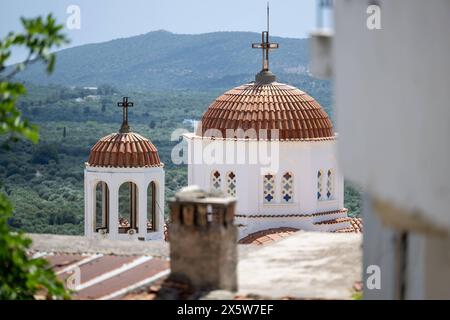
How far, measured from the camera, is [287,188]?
31016 mm

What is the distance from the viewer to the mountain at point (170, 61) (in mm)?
80438

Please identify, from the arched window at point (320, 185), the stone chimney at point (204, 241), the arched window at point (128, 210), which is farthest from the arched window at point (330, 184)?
the stone chimney at point (204, 241)

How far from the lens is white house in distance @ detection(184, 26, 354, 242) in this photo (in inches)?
1195

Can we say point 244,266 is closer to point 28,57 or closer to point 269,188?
point 28,57

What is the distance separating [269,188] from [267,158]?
2.23 ft

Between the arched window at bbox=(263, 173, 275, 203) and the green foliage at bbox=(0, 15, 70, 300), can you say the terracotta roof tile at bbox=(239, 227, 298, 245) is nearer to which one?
the arched window at bbox=(263, 173, 275, 203)

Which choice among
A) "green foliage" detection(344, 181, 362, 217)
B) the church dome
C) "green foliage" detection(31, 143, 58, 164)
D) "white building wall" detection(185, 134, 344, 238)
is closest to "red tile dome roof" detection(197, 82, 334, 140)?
"white building wall" detection(185, 134, 344, 238)

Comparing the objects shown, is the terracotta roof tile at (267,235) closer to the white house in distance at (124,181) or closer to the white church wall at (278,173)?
the white church wall at (278,173)

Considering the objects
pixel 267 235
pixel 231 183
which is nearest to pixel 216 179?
pixel 231 183

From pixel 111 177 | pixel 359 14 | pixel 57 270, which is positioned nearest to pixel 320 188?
pixel 111 177

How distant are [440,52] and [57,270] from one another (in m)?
7.27

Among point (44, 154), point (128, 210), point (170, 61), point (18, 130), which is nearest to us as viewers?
point (18, 130)

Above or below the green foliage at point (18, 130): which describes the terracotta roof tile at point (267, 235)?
below
